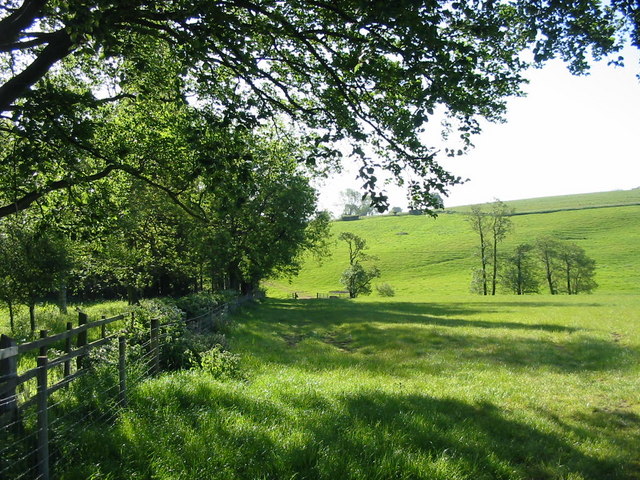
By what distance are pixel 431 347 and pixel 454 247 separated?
8508 cm

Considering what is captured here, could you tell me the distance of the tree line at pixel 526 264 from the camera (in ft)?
234

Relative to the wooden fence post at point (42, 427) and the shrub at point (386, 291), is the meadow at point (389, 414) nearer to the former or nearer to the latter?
the wooden fence post at point (42, 427)

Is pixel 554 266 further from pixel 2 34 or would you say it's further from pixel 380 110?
pixel 2 34

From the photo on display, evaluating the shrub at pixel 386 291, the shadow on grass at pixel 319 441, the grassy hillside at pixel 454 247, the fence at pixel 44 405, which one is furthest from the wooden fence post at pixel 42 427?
the shrub at pixel 386 291

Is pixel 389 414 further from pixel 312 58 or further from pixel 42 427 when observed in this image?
pixel 312 58

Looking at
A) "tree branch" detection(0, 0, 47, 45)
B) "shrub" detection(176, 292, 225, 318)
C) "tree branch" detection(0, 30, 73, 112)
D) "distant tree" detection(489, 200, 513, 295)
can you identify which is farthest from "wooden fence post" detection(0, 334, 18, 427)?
"distant tree" detection(489, 200, 513, 295)

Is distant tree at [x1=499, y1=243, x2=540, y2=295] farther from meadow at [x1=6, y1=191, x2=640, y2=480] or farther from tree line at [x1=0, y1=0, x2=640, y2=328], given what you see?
tree line at [x1=0, y1=0, x2=640, y2=328]

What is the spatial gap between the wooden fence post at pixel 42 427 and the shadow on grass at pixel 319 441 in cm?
34

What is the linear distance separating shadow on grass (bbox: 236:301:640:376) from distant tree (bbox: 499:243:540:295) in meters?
51.1

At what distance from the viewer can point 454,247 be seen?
98.2 metres

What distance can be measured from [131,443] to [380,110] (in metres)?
8.03

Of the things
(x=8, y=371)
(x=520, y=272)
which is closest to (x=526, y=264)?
(x=520, y=272)

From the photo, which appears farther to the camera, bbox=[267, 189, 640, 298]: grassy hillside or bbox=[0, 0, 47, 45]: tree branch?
bbox=[267, 189, 640, 298]: grassy hillside

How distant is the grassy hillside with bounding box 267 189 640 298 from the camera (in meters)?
76.4
